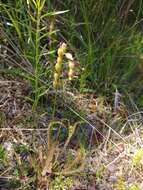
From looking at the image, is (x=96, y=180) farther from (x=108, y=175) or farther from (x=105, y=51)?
(x=105, y=51)

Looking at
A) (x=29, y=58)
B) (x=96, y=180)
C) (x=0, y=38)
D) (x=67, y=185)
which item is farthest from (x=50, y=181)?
(x=0, y=38)

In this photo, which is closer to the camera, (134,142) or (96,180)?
(96,180)

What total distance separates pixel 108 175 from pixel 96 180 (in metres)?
0.06

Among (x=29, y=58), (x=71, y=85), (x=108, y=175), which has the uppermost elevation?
(x=29, y=58)

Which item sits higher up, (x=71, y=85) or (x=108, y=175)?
(x=71, y=85)

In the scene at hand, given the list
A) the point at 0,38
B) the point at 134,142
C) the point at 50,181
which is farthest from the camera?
the point at 0,38

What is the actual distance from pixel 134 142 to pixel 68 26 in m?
0.57

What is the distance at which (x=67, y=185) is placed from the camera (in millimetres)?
1521

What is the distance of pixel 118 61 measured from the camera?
5.90ft

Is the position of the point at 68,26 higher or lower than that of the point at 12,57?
higher

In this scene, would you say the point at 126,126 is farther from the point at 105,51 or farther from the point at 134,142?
the point at 105,51

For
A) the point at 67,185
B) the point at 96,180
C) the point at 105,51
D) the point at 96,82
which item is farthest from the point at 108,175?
the point at 105,51

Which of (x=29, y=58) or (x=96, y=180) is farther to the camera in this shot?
(x=29, y=58)

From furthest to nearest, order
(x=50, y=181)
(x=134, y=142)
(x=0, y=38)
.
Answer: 1. (x=0, y=38)
2. (x=134, y=142)
3. (x=50, y=181)
